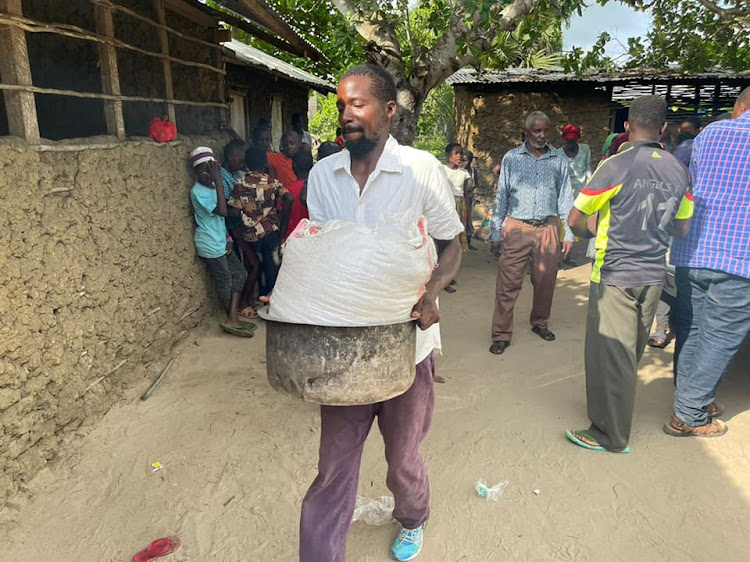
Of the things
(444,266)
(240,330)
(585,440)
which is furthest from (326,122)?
(444,266)

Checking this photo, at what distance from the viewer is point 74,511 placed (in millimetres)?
2600

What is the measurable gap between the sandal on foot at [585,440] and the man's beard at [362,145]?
217 centimetres

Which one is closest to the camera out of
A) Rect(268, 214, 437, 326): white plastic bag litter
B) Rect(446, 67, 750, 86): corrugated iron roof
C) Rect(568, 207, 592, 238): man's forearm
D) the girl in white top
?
Rect(268, 214, 437, 326): white plastic bag litter

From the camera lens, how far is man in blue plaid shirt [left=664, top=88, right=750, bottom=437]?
2.89m

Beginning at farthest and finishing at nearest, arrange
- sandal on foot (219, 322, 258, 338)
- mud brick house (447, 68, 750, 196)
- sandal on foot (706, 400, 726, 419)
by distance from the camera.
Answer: mud brick house (447, 68, 750, 196) < sandal on foot (219, 322, 258, 338) < sandal on foot (706, 400, 726, 419)

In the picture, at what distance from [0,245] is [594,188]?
2999 millimetres

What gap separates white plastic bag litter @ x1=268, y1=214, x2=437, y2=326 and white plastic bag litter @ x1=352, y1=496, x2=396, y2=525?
1261 mm

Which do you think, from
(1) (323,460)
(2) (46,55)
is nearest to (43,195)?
(1) (323,460)

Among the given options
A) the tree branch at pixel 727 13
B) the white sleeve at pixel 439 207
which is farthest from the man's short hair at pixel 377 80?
the tree branch at pixel 727 13

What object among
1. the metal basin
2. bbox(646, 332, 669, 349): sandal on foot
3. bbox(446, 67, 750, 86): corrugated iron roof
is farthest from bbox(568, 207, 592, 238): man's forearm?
bbox(446, 67, 750, 86): corrugated iron roof

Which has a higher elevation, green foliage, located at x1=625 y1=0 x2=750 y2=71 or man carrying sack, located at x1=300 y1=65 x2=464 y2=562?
green foliage, located at x1=625 y1=0 x2=750 y2=71

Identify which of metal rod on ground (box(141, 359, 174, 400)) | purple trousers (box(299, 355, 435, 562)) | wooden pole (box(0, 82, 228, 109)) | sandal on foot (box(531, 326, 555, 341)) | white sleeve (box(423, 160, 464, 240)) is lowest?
metal rod on ground (box(141, 359, 174, 400))

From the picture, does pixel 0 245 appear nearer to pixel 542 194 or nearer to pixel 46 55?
pixel 46 55

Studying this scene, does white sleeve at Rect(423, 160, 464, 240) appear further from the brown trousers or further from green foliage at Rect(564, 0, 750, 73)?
green foliage at Rect(564, 0, 750, 73)
